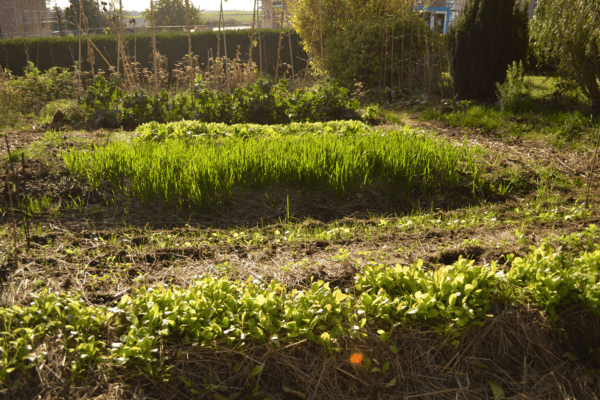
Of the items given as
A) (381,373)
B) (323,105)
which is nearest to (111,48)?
(323,105)

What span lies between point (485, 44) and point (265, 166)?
5965mm

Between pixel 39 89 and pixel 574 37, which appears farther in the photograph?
pixel 39 89

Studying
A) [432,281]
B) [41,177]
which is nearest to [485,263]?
[432,281]

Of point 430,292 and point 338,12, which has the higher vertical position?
point 338,12

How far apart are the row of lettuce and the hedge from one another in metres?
12.0

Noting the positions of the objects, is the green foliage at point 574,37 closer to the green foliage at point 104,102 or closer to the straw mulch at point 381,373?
the straw mulch at point 381,373

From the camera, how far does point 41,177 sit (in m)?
4.34

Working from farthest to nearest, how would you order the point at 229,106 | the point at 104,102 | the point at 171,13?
the point at 171,13 → the point at 104,102 → the point at 229,106

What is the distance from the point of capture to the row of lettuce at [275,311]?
2.01 m

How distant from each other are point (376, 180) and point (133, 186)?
2327mm

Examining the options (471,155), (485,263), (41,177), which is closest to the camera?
(485,263)

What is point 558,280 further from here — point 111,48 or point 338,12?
point 111,48

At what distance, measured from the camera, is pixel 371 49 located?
1024cm

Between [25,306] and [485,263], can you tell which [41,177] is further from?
[485,263]
